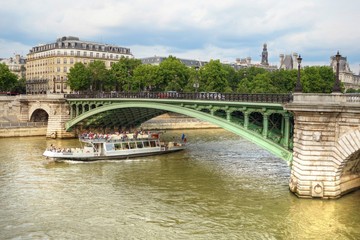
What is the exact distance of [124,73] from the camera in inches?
3354

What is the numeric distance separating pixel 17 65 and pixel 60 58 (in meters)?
46.0

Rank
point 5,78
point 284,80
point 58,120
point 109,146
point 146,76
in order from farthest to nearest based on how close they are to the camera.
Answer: point 5,78
point 146,76
point 284,80
point 58,120
point 109,146

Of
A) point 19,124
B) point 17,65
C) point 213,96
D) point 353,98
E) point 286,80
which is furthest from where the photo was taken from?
point 17,65

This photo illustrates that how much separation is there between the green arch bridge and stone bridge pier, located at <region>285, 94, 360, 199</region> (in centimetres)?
248

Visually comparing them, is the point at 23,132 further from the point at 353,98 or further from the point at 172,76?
the point at 353,98

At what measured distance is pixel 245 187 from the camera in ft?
90.4

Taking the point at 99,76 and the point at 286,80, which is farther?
the point at 99,76

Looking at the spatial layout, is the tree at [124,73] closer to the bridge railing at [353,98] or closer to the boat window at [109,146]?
the boat window at [109,146]

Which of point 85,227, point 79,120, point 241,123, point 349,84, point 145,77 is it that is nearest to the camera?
point 85,227

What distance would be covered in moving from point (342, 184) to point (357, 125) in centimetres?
395

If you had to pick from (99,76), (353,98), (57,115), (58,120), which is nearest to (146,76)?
(99,76)

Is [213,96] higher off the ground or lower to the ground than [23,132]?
higher

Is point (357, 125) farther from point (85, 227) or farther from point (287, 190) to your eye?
point (85, 227)

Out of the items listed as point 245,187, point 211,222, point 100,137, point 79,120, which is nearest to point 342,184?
point 245,187
